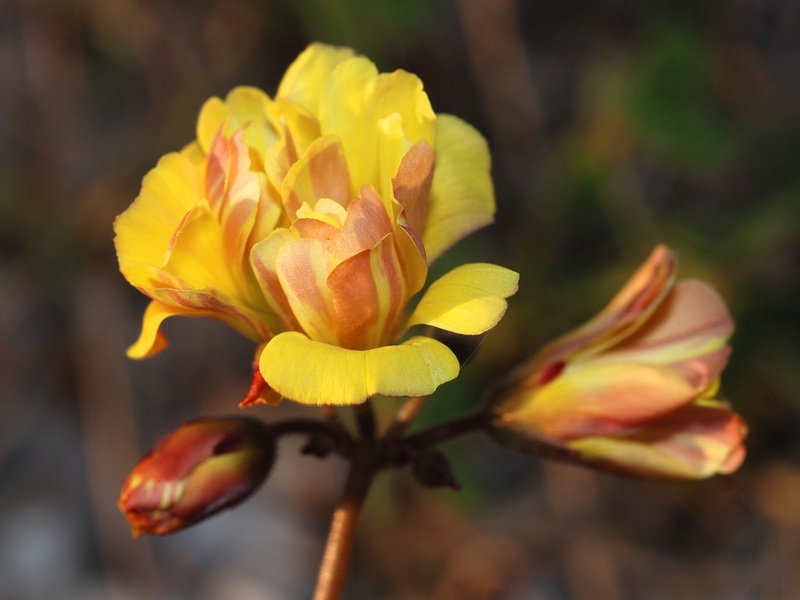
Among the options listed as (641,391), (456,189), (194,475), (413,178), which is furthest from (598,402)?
(194,475)

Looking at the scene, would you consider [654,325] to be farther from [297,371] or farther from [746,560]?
[746,560]

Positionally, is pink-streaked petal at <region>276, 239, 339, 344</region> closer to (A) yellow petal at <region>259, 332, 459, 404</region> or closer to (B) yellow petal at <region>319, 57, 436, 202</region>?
(A) yellow petal at <region>259, 332, 459, 404</region>

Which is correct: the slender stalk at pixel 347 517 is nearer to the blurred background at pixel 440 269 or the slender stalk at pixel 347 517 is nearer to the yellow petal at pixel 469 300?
the yellow petal at pixel 469 300

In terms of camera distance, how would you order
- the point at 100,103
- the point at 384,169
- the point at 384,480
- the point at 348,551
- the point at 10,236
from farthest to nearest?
the point at 100,103, the point at 10,236, the point at 384,480, the point at 348,551, the point at 384,169

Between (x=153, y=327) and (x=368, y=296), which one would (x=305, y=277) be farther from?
(x=153, y=327)

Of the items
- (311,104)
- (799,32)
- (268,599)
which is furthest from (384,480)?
(799,32)

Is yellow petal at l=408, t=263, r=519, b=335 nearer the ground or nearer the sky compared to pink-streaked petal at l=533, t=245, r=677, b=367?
nearer the sky

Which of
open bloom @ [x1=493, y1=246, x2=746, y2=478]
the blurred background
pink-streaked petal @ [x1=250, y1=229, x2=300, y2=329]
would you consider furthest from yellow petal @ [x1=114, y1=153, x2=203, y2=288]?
the blurred background
